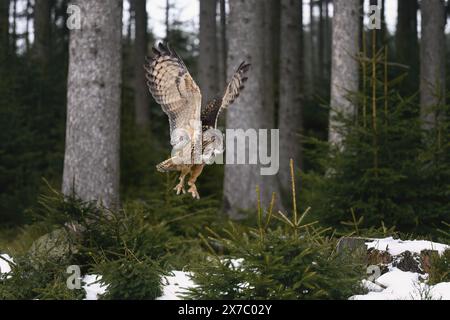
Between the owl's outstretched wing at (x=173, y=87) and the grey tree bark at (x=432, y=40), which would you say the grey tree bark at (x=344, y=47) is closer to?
the grey tree bark at (x=432, y=40)

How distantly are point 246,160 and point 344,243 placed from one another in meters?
4.65

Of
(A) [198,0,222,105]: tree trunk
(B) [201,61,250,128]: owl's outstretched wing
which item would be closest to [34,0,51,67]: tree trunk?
(A) [198,0,222,105]: tree trunk

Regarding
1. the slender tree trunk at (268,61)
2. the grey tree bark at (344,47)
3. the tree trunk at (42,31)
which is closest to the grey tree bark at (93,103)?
the grey tree bark at (344,47)

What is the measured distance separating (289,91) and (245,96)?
4054 mm

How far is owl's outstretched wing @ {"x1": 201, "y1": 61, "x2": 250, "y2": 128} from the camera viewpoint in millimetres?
4047

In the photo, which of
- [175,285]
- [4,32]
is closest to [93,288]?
[175,285]

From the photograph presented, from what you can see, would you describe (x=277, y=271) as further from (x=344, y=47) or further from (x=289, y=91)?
(x=289, y=91)

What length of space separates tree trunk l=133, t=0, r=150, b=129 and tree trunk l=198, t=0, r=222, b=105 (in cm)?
181

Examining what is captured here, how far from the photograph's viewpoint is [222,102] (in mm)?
4137

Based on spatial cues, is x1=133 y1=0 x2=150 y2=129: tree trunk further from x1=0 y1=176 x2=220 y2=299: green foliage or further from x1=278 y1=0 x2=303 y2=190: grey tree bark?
x1=0 y1=176 x2=220 y2=299: green foliage

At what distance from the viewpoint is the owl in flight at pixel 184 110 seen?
153 inches

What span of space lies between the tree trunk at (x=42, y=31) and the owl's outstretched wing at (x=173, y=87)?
11259mm

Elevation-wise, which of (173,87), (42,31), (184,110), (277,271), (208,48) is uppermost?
(42,31)
